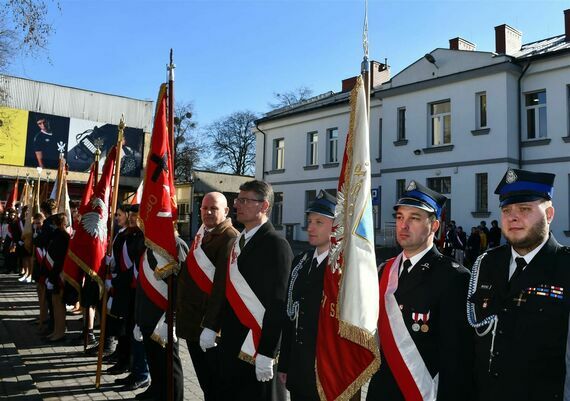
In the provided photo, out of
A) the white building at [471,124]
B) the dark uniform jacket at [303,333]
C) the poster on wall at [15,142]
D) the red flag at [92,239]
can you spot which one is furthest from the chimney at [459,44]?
the poster on wall at [15,142]

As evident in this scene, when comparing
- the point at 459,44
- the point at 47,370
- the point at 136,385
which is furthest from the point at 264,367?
the point at 459,44

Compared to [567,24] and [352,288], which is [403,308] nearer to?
[352,288]

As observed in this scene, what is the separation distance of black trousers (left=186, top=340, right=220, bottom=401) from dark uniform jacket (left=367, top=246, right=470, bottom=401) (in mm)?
1703

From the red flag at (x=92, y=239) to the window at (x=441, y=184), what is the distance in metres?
17.5

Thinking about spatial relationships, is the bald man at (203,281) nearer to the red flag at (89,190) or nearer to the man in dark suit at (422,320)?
the man in dark suit at (422,320)

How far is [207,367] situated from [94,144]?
3268 cm

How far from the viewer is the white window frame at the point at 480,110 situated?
2112cm

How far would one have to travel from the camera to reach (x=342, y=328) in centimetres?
296

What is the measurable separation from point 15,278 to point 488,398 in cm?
1592

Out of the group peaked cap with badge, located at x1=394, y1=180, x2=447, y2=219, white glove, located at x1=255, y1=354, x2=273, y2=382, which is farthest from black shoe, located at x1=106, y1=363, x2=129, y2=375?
peaked cap with badge, located at x1=394, y1=180, x2=447, y2=219

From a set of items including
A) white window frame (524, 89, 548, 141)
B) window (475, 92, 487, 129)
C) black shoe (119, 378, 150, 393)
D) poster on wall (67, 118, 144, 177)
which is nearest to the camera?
black shoe (119, 378, 150, 393)

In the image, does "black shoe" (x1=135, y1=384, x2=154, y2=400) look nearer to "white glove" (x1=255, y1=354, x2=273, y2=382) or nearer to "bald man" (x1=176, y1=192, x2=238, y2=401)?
"bald man" (x1=176, y1=192, x2=238, y2=401)

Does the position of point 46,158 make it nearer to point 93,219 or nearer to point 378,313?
point 93,219

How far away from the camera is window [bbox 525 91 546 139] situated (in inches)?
790
